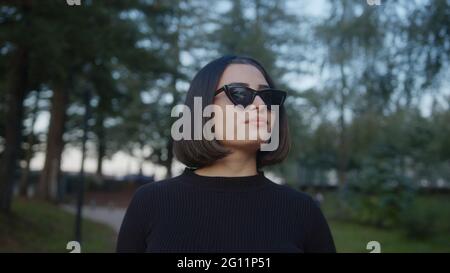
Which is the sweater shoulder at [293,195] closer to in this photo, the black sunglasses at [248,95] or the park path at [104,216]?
the black sunglasses at [248,95]

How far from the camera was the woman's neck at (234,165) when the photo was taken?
5.86 ft

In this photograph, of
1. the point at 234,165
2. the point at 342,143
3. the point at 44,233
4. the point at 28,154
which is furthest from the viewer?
the point at 28,154

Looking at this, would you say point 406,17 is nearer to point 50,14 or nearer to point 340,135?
point 50,14

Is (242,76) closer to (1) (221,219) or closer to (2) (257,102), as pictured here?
(2) (257,102)

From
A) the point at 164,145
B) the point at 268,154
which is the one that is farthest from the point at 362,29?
the point at 164,145

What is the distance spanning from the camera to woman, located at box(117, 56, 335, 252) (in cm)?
166

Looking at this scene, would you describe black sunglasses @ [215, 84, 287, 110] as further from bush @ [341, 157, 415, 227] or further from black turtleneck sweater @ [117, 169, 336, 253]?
bush @ [341, 157, 415, 227]

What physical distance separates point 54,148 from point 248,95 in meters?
18.7

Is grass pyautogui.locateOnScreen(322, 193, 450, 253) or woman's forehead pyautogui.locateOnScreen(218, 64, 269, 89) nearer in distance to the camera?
woman's forehead pyautogui.locateOnScreen(218, 64, 269, 89)

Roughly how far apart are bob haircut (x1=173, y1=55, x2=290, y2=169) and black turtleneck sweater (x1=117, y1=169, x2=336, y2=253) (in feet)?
0.26

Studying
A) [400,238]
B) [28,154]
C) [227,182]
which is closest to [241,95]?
[227,182]

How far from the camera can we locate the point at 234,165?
179cm

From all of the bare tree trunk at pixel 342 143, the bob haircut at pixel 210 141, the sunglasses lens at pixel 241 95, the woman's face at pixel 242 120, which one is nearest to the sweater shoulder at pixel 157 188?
the bob haircut at pixel 210 141

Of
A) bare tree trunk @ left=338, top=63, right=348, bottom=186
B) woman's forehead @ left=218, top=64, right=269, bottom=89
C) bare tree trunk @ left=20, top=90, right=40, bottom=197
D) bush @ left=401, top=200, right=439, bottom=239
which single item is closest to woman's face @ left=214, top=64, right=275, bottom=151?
woman's forehead @ left=218, top=64, right=269, bottom=89
